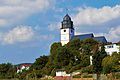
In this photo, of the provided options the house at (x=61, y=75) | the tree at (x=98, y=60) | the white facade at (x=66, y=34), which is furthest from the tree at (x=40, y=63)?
the tree at (x=98, y=60)

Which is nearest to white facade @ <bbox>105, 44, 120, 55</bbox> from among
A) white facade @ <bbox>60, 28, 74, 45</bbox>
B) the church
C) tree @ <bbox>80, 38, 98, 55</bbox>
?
tree @ <bbox>80, 38, 98, 55</bbox>

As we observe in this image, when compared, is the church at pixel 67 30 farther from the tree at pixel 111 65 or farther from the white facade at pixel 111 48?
the tree at pixel 111 65

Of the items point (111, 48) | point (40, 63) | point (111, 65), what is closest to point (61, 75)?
→ point (111, 65)

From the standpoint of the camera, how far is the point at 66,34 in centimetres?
9819

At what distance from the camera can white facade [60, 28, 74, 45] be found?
9715 centimetres

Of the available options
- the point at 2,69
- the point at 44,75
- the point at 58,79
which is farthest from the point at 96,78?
the point at 2,69

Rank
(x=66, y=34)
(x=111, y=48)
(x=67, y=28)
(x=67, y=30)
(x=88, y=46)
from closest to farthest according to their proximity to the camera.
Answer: (x=111, y=48)
(x=88, y=46)
(x=66, y=34)
(x=67, y=30)
(x=67, y=28)

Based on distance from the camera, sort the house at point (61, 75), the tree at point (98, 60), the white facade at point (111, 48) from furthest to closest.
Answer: the white facade at point (111, 48)
the house at point (61, 75)
the tree at point (98, 60)

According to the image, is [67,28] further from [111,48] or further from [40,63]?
[111,48]

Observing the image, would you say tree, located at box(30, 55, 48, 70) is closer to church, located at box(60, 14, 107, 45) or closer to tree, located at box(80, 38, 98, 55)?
tree, located at box(80, 38, 98, 55)

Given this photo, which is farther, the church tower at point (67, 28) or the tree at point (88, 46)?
the church tower at point (67, 28)

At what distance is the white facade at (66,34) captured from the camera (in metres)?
97.2

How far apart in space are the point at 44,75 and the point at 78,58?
734 centimetres

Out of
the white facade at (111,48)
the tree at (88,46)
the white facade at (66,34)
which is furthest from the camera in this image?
the white facade at (66,34)
